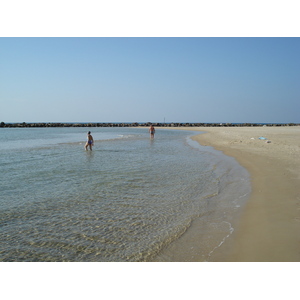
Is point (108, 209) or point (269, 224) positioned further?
point (108, 209)

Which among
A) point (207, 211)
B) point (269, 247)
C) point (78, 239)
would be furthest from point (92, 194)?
point (269, 247)

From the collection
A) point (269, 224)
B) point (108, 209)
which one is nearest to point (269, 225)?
point (269, 224)

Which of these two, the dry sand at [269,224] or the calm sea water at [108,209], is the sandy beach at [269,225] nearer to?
the dry sand at [269,224]

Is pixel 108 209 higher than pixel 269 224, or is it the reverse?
pixel 269 224

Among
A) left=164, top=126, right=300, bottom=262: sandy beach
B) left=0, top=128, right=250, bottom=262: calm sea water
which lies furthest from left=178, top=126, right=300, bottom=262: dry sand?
left=0, top=128, right=250, bottom=262: calm sea water

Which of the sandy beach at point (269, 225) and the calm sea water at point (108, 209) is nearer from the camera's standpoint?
the sandy beach at point (269, 225)

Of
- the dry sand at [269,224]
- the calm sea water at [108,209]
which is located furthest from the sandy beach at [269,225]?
the calm sea water at [108,209]

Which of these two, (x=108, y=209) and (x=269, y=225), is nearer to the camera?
(x=269, y=225)

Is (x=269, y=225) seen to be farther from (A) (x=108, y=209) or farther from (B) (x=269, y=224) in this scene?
(A) (x=108, y=209)

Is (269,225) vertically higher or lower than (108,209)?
higher

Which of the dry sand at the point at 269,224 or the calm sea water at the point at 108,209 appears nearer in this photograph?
the dry sand at the point at 269,224

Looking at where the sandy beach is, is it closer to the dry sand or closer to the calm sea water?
the dry sand

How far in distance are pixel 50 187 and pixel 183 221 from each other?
218 inches

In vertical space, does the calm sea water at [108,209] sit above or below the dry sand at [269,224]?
below
